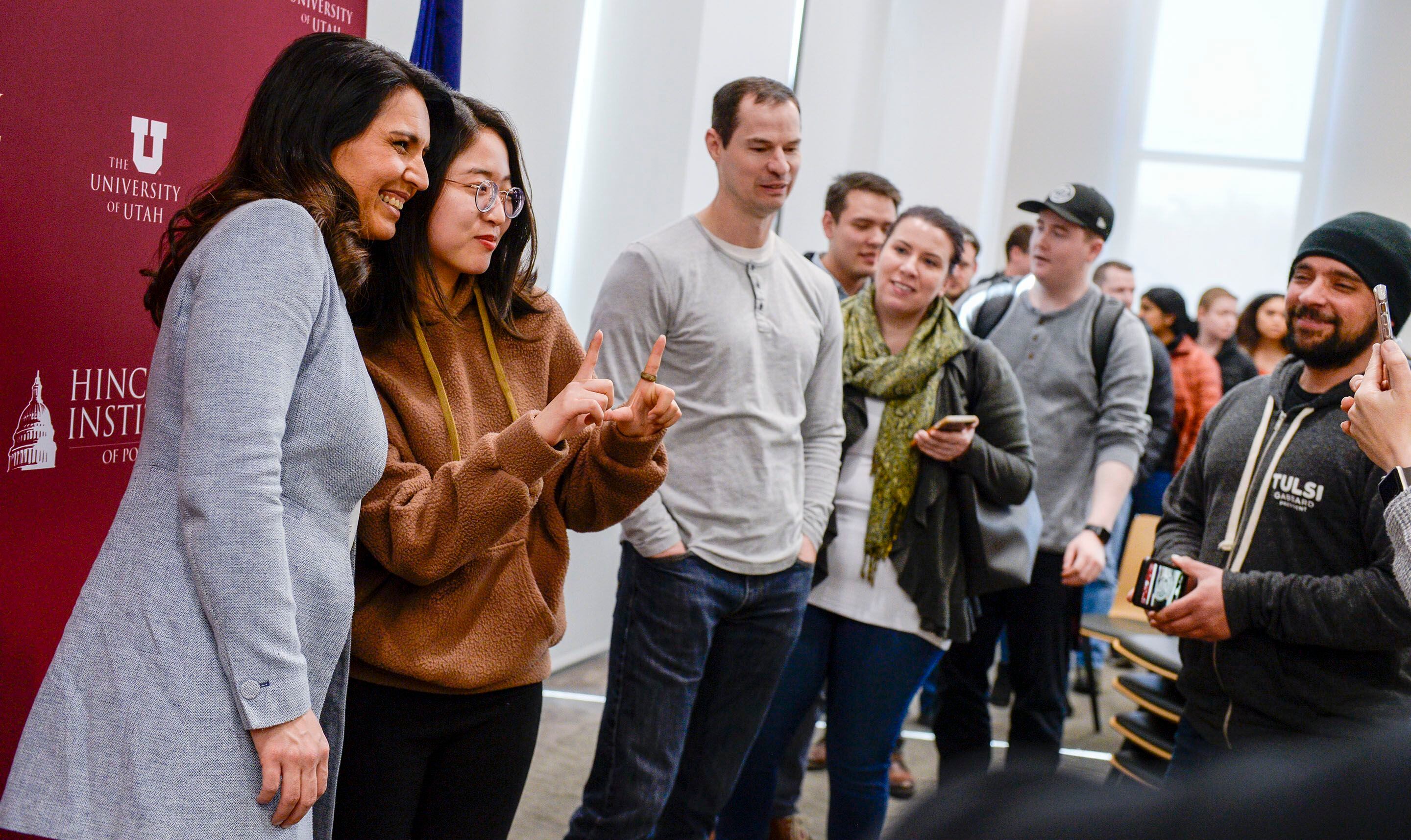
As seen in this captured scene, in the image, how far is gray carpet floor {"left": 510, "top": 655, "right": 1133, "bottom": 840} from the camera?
2963 millimetres

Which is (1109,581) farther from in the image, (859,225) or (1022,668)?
(859,225)

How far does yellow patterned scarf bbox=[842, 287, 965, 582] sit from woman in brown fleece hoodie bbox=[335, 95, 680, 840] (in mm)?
879

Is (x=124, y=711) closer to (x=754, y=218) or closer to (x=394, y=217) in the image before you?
(x=394, y=217)

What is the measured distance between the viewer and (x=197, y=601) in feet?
3.66

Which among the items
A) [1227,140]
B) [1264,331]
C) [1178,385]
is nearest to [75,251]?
[1178,385]

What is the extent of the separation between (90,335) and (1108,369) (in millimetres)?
2487

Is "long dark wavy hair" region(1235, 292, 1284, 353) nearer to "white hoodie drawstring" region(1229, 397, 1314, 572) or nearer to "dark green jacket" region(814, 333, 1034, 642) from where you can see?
"dark green jacket" region(814, 333, 1034, 642)

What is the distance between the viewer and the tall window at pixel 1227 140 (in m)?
8.34

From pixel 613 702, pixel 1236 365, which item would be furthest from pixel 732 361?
pixel 1236 365

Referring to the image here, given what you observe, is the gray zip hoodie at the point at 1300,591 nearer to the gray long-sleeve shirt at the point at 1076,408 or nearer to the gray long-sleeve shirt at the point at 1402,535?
the gray long-sleeve shirt at the point at 1402,535

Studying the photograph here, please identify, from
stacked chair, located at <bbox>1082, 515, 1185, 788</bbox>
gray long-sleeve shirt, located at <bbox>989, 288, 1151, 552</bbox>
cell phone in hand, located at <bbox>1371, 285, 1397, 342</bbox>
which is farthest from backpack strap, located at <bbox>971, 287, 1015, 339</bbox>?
cell phone in hand, located at <bbox>1371, 285, 1397, 342</bbox>

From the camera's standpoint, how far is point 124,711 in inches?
42.7

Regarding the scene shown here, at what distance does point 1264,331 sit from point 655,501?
469 centimetres

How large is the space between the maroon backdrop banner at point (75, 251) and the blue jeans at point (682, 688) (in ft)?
3.12
